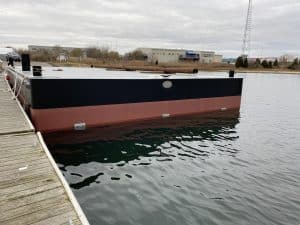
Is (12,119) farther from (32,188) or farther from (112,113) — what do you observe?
(32,188)

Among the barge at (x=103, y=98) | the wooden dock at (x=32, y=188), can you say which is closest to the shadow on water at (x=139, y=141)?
the barge at (x=103, y=98)

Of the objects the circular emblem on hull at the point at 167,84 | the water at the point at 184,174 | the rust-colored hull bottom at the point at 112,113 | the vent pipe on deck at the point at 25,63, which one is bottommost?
the water at the point at 184,174

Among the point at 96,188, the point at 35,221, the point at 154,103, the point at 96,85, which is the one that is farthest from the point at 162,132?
the point at 35,221

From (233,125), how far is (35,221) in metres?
9.90

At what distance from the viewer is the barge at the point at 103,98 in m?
8.45

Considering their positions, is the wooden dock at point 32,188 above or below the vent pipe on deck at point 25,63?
below

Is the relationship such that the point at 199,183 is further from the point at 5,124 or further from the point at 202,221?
the point at 5,124

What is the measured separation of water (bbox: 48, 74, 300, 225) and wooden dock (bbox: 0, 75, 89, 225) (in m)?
0.88

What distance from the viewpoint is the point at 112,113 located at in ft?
32.6

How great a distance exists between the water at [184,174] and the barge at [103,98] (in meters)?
0.77

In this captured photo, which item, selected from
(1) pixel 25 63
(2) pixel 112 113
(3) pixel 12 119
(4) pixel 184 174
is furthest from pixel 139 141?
(1) pixel 25 63

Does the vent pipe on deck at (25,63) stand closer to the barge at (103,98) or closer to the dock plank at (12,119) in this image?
the barge at (103,98)

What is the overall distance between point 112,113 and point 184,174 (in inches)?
181

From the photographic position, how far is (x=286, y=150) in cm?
822
